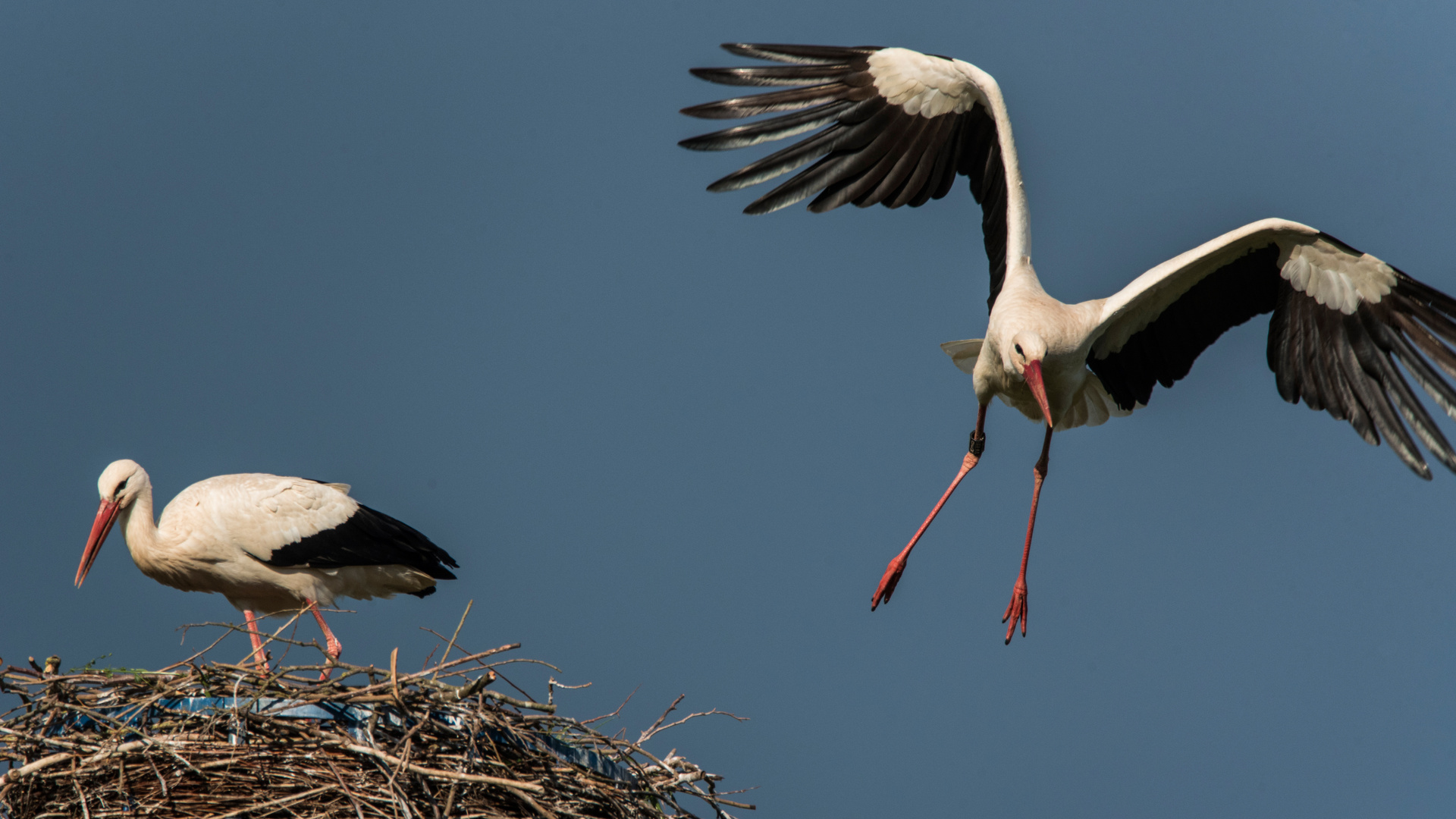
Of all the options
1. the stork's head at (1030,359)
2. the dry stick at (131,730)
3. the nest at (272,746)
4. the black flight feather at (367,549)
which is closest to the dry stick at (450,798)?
the nest at (272,746)

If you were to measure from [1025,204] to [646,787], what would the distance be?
4.06 meters

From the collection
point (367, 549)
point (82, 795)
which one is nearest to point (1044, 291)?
point (367, 549)

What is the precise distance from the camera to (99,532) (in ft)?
22.2

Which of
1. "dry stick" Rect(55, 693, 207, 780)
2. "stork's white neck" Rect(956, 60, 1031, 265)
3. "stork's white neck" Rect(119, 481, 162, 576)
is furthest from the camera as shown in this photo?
"stork's white neck" Rect(956, 60, 1031, 265)

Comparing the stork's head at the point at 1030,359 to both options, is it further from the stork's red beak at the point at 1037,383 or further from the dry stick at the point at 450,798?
the dry stick at the point at 450,798

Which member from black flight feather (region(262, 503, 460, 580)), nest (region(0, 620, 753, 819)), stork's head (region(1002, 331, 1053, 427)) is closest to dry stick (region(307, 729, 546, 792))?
nest (region(0, 620, 753, 819))

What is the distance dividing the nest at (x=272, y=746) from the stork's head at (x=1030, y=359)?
134 inches

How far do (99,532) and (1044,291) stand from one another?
519cm

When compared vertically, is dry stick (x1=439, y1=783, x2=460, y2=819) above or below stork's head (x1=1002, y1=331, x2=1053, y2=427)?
below

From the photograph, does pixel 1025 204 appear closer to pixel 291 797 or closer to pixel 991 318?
pixel 991 318

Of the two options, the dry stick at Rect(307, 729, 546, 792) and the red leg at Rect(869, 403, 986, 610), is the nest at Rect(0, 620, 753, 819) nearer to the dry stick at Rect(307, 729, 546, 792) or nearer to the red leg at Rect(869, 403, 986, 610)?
the dry stick at Rect(307, 729, 546, 792)

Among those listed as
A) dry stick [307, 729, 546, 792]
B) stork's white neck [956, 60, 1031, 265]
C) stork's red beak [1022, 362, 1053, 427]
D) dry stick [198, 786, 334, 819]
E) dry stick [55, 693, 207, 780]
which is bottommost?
dry stick [198, 786, 334, 819]

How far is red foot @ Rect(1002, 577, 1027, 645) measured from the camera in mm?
7309

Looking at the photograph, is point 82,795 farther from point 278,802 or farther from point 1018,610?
point 1018,610
